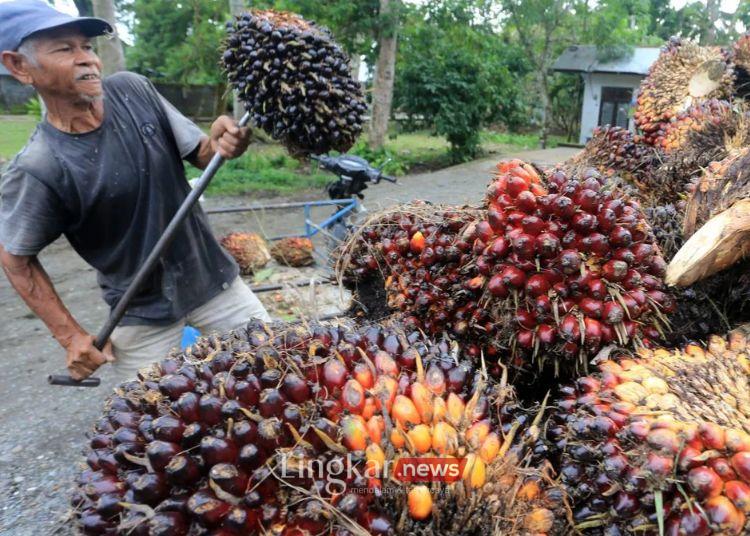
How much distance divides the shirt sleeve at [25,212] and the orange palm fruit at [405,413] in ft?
6.16

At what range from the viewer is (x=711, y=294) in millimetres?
1324

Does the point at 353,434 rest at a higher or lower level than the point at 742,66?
lower

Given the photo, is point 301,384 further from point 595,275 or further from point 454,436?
point 595,275

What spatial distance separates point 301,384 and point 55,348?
15.5 ft

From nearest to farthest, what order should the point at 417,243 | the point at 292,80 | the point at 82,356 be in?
the point at 417,243, the point at 292,80, the point at 82,356

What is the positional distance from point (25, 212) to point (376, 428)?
1896 millimetres

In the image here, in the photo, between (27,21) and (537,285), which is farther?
(27,21)

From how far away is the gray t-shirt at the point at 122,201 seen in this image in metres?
2.26

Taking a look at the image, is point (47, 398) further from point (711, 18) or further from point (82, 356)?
point (711, 18)

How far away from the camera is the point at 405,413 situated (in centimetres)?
98

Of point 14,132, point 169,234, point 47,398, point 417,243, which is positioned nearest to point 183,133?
point 169,234

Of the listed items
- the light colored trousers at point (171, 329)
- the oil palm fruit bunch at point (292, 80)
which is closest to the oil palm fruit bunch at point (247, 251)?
the light colored trousers at point (171, 329)

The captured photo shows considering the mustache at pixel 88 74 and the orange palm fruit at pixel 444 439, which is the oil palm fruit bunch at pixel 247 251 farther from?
the orange palm fruit at pixel 444 439

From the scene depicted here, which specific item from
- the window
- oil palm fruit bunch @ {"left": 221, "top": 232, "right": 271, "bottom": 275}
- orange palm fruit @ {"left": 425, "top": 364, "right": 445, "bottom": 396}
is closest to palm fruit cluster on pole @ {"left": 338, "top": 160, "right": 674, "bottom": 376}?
orange palm fruit @ {"left": 425, "top": 364, "right": 445, "bottom": 396}
